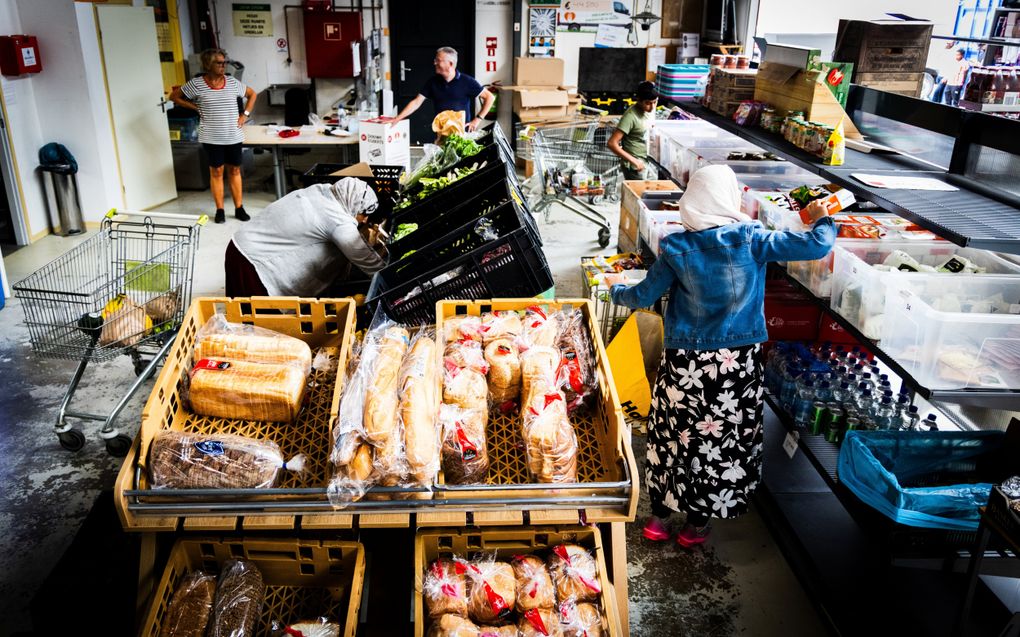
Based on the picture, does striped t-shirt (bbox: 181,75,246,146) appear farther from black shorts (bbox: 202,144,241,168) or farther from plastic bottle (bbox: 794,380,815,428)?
plastic bottle (bbox: 794,380,815,428)

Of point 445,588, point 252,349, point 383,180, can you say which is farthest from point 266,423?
point 383,180

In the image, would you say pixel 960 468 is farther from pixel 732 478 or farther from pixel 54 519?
pixel 54 519

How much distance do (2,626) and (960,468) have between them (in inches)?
145

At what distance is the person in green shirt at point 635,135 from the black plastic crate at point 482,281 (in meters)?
3.91

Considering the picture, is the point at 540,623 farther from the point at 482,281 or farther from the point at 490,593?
the point at 482,281

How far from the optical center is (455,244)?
10.7ft

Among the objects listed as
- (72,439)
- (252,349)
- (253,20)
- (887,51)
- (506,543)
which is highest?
(253,20)

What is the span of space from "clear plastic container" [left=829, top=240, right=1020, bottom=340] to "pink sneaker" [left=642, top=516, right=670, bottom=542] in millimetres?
1241

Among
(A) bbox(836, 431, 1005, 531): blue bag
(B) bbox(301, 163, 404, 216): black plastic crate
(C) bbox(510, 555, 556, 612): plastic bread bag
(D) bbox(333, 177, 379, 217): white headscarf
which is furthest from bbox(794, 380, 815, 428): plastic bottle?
(B) bbox(301, 163, 404, 216): black plastic crate

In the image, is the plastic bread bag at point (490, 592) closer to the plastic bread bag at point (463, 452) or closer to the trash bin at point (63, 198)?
the plastic bread bag at point (463, 452)

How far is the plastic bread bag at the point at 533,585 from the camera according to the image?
6.82ft

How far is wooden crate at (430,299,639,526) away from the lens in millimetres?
2023

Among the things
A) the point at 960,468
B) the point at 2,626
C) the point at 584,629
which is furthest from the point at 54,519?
the point at 960,468

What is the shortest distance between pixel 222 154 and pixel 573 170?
11.9 feet
